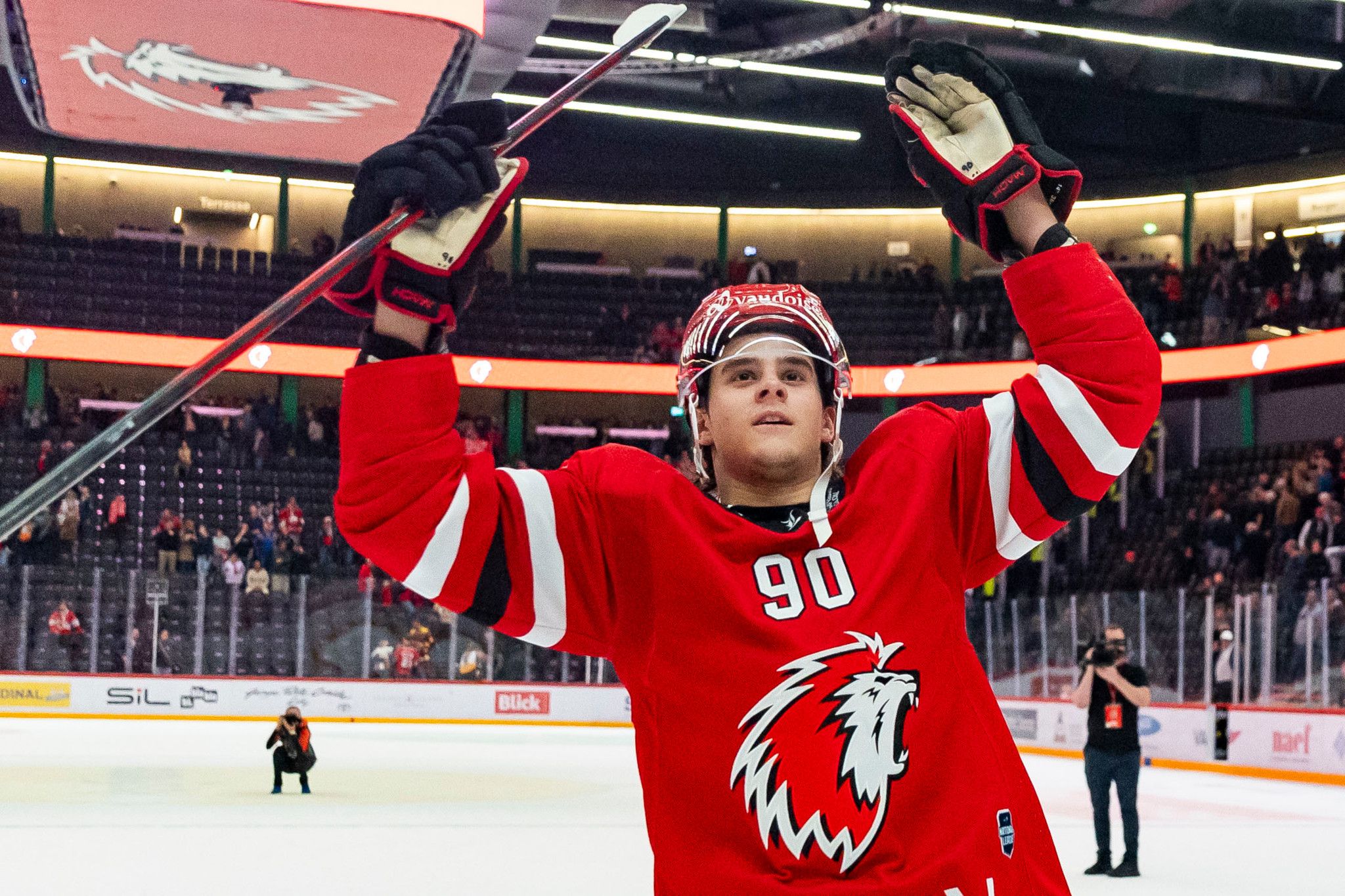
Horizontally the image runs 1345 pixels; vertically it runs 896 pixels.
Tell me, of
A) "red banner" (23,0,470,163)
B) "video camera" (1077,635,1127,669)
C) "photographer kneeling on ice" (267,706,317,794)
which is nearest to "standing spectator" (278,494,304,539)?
"red banner" (23,0,470,163)

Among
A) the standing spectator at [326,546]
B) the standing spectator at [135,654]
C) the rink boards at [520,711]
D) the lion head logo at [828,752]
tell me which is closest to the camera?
the lion head logo at [828,752]

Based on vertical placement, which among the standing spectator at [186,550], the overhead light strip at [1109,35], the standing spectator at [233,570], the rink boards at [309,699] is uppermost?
the overhead light strip at [1109,35]

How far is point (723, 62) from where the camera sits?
67.7ft

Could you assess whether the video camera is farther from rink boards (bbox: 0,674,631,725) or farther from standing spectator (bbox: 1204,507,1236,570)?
standing spectator (bbox: 1204,507,1236,570)

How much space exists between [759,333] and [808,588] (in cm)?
37

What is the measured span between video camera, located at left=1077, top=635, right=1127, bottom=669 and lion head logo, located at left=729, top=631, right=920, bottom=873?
607cm

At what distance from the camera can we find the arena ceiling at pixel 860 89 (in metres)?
18.4

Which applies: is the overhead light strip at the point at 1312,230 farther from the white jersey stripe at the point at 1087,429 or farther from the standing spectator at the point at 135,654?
the white jersey stripe at the point at 1087,429

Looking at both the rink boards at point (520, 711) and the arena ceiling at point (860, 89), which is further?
the arena ceiling at point (860, 89)

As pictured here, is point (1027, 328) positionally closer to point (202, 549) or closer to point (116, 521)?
point (202, 549)

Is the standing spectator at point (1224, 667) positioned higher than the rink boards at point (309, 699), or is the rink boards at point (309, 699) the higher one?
the standing spectator at point (1224, 667)

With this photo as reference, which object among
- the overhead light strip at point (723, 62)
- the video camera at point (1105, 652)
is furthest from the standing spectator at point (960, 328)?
the video camera at point (1105, 652)

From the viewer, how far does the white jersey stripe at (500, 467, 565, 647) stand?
6.09 feet

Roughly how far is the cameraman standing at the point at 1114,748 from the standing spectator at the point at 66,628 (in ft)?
43.4
